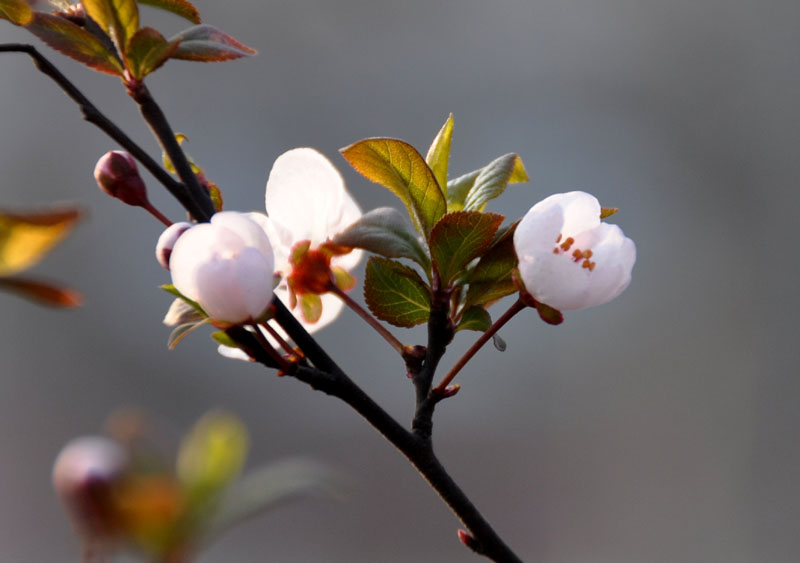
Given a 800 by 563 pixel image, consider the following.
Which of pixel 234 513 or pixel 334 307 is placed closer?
pixel 234 513

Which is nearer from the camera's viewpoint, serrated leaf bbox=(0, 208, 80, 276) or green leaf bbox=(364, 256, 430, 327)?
serrated leaf bbox=(0, 208, 80, 276)

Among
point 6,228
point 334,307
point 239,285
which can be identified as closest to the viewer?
point 6,228

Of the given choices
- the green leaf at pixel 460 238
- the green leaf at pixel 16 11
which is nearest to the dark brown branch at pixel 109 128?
the green leaf at pixel 16 11

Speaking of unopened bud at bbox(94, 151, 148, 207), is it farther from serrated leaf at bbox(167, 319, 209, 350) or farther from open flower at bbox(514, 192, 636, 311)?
open flower at bbox(514, 192, 636, 311)

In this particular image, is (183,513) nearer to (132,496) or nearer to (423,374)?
(132,496)

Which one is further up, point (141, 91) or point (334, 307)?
point (141, 91)

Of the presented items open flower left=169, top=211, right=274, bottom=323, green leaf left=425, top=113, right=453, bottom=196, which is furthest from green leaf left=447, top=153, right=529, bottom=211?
open flower left=169, top=211, right=274, bottom=323

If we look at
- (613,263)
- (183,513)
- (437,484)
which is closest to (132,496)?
(183,513)
